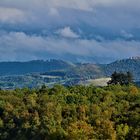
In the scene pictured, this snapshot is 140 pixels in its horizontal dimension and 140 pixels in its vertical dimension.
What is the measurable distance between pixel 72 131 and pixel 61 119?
14.2m

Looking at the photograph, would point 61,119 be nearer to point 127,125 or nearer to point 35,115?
point 35,115

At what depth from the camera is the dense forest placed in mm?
139500

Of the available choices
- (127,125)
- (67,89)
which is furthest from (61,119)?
(67,89)

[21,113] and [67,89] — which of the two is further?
[67,89]

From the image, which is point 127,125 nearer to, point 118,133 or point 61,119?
point 118,133

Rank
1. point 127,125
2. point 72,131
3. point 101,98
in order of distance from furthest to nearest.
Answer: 1. point 101,98
2. point 127,125
3. point 72,131

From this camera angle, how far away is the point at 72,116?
152 meters

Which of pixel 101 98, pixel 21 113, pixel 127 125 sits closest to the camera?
pixel 127 125

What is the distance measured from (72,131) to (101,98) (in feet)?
117

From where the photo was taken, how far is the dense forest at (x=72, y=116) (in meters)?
140

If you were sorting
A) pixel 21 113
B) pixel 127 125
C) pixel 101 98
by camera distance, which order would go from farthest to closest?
pixel 101 98 → pixel 21 113 → pixel 127 125

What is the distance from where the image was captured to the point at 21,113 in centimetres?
15612

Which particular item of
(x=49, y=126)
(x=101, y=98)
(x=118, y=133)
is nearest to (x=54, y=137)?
(x=49, y=126)

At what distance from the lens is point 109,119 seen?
496ft
